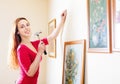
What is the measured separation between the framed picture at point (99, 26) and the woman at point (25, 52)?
539mm

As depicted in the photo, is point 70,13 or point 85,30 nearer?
point 85,30

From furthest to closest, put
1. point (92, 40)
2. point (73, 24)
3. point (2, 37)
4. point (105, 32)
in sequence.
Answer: point (2, 37), point (73, 24), point (92, 40), point (105, 32)

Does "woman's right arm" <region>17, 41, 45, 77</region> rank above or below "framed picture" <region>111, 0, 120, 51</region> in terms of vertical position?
below

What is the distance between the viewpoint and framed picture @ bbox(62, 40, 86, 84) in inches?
63.9

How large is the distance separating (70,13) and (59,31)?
296 mm

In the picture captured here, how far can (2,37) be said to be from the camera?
3029 millimetres

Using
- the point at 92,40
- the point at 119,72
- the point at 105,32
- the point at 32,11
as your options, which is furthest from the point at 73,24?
the point at 32,11

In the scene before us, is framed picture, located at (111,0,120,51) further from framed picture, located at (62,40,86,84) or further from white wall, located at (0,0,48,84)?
white wall, located at (0,0,48,84)

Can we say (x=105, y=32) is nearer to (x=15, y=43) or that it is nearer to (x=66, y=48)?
(x=66, y=48)

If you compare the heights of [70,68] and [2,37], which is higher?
[2,37]

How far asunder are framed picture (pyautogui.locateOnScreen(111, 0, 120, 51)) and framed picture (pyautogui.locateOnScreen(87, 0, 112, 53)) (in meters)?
0.04

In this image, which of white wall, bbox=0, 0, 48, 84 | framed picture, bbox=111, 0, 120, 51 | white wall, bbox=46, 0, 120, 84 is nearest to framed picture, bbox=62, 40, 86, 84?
white wall, bbox=46, 0, 120, 84

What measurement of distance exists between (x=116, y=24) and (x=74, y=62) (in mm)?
702

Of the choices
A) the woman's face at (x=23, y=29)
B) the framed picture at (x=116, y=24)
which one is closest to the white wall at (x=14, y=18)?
the woman's face at (x=23, y=29)
